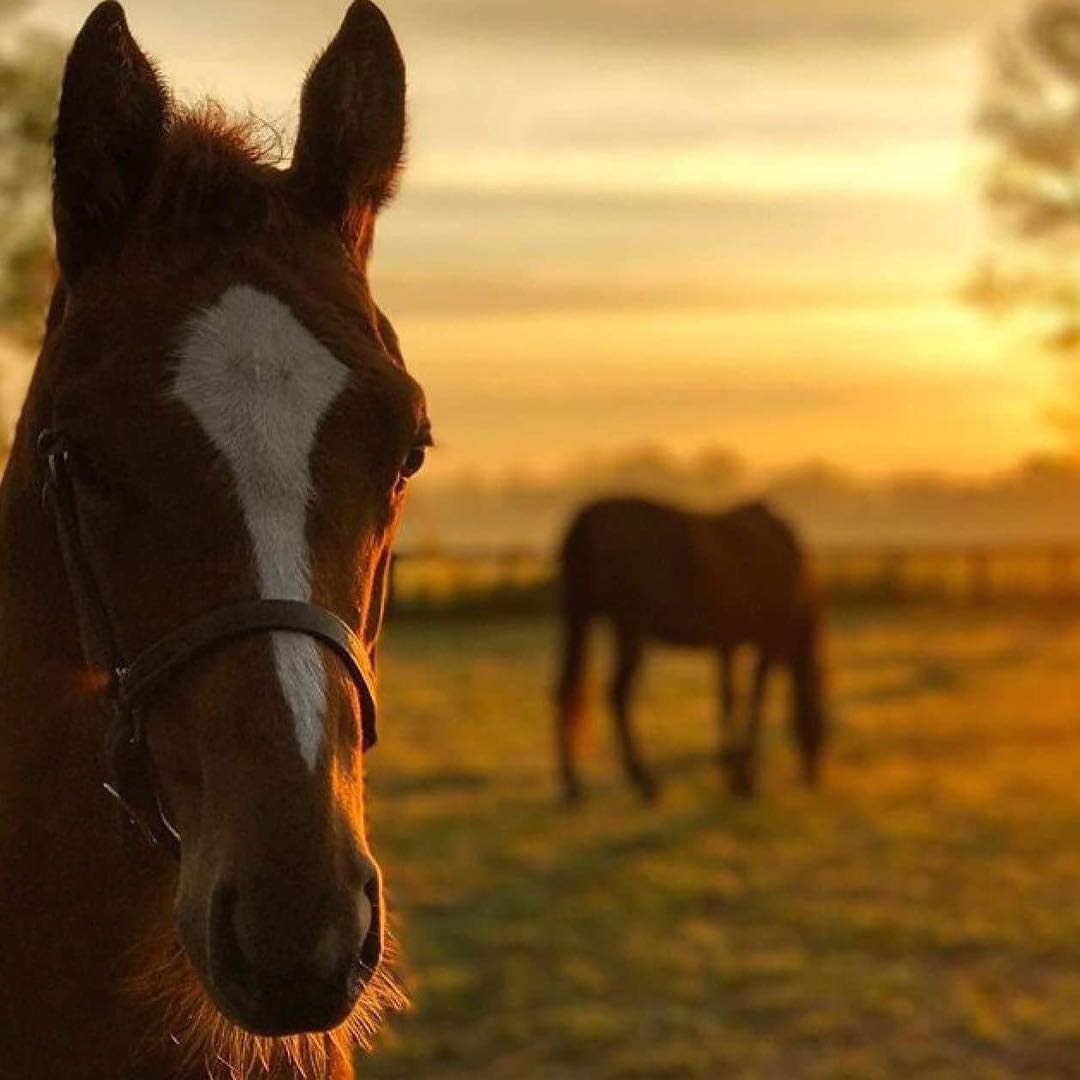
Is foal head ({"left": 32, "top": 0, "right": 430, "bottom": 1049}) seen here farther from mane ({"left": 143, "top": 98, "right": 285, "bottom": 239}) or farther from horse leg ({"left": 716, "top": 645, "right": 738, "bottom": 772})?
horse leg ({"left": 716, "top": 645, "right": 738, "bottom": 772})

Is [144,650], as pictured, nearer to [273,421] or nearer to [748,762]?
[273,421]

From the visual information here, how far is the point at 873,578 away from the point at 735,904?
22.9m

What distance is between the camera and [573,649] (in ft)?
40.0

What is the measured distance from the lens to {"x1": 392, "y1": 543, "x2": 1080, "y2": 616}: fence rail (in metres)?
29.2

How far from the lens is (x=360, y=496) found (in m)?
2.10

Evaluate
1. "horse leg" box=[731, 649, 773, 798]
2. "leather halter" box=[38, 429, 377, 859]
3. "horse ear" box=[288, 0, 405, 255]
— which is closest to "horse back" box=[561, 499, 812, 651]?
"horse leg" box=[731, 649, 773, 798]

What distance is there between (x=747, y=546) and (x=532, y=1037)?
6.79 metres

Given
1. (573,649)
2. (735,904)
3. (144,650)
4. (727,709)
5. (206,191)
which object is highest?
(206,191)

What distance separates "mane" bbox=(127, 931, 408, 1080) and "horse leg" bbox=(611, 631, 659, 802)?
9.93 meters

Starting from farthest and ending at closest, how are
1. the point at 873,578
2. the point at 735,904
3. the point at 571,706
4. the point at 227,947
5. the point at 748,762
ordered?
the point at 873,578, the point at 748,762, the point at 571,706, the point at 735,904, the point at 227,947

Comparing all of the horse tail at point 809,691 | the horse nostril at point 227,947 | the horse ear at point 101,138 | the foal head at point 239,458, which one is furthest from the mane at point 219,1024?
the horse tail at point 809,691

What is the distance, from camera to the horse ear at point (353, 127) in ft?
7.97

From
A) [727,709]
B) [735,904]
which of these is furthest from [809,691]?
[735,904]

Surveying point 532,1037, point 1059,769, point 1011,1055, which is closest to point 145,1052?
point 532,1037
